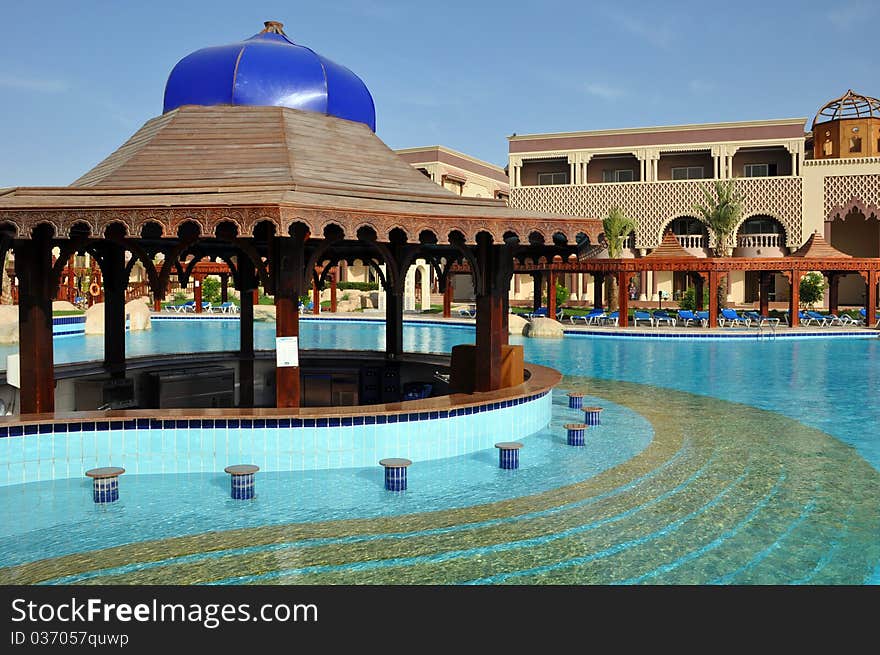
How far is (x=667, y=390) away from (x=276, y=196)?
27.5 ft

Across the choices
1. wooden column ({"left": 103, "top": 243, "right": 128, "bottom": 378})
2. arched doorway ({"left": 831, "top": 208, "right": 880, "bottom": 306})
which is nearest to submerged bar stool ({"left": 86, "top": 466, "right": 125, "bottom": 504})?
wooden column ({"left": 103, "top": 243, "right": 128, "bottom": 378})

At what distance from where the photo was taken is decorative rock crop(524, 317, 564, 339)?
2447 cm

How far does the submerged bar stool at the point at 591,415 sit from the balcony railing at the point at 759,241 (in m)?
34.5

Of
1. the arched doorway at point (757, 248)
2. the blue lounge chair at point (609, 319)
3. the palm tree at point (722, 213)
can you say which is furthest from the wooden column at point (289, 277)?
the arched doorway at point (757, 248)

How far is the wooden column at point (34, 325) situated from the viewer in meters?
7.77

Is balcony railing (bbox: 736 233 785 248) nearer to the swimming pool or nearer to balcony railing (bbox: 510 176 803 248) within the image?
balcony railing (bbox: 510 176 803 248)

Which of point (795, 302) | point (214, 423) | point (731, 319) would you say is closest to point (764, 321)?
point (795, 302)

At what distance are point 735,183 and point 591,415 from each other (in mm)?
34463

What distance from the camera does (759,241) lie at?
40688 mm

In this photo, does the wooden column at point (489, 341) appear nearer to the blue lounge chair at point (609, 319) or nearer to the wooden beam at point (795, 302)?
the blue lounge chair at point (609, 319)

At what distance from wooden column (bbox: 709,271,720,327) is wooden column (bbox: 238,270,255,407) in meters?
18.7

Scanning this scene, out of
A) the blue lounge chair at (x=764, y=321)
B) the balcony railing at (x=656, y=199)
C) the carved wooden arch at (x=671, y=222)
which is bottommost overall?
the blue lounge chair at (x=764, y=321)

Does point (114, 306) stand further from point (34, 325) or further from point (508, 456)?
point (508, 456)

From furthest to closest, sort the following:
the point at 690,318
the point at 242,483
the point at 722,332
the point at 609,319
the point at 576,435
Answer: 1. the point at 609,319
2. the point at 690,318
3. the point at 722,332
4. the point at 576,435
5. the point at 242,483
